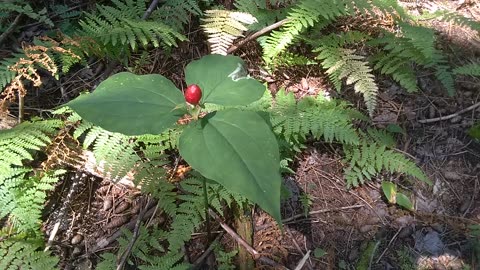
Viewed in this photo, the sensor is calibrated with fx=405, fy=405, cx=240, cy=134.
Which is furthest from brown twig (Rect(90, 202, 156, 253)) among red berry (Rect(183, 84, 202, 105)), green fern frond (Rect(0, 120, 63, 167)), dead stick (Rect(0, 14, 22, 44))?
dead stick (Rect(0, 14, 22, 44))

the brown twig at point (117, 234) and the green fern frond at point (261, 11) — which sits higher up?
the green fern frond at point (261, 11)

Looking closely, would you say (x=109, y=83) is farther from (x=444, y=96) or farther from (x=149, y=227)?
(x=444, y=96)

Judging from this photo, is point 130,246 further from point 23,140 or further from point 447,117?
point 447,117

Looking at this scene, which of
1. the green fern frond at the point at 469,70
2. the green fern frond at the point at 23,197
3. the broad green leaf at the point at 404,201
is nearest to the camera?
the green fern frond at the point at 23,197

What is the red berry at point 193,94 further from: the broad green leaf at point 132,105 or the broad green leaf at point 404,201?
the broad green leaf at point 404,201

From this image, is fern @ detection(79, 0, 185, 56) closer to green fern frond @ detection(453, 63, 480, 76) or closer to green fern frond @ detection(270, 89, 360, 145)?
green fern frond @ detection(270, 89, 360, 145)

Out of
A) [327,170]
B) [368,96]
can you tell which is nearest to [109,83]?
[327,170]

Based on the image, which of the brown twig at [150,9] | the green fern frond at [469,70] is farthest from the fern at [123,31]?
the green fern frond at [469,70]
